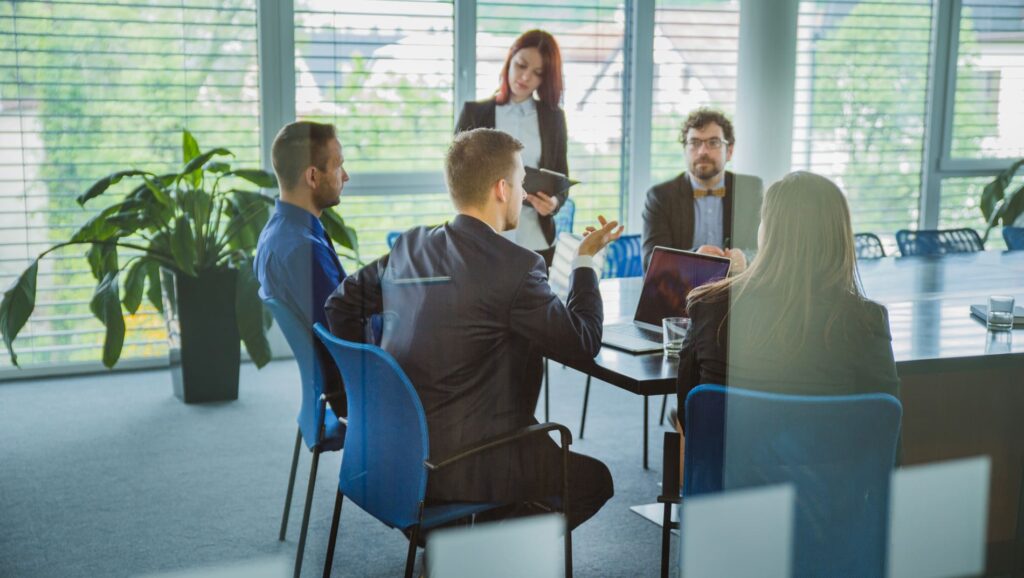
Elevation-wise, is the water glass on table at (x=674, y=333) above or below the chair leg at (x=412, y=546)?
above

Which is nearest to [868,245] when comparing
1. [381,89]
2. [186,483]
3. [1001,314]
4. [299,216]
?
[1001,314]

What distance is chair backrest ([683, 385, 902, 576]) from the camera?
1.60 meters

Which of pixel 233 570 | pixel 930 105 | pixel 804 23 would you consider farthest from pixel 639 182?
pixel 233 570

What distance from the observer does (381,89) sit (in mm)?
4445

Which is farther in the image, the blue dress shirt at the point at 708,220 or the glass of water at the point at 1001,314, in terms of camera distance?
the blue dress shirt at the point at 708,220

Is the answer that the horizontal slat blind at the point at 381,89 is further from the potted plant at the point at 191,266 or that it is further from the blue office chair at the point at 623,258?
the blue office chair at the point at 623,258

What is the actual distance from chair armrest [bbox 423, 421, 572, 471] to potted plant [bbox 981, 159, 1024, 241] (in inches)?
145

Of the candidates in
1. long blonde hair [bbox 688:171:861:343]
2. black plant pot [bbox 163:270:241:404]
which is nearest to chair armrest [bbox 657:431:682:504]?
long blonde hair [bbox 688:171:861:343]

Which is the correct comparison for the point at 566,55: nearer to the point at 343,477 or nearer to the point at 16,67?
the point at 16,67

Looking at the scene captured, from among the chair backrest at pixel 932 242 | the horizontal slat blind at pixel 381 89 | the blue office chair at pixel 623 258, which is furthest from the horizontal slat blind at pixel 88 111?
the chair backrest at pixel 932 242

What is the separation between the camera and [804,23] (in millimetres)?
4996

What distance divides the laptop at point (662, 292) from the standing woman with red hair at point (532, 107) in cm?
108

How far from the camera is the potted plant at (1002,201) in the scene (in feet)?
16.2

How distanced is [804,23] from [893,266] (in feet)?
6.44
